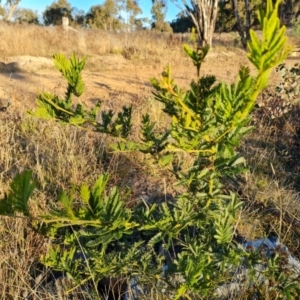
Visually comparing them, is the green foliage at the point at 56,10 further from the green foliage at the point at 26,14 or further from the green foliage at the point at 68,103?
the green foliage at the point at 68,103

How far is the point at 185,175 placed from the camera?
0.99 m

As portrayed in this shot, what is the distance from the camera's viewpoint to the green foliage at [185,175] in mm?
617

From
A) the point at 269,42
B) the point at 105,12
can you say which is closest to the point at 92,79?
the point at 269,42

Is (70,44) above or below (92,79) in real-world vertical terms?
above

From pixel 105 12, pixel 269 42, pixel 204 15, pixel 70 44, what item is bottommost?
pixel 269 42

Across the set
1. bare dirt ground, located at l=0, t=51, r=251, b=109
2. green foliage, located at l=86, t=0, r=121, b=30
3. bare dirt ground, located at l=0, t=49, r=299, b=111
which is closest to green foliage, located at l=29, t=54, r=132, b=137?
bare dirt ground, located at l=0, t=49, r=299, b=111

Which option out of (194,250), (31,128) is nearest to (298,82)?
(31,128)

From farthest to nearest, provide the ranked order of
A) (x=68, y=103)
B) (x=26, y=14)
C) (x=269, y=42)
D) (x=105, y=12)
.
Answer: (x=26, y=14)
(x=105, y=12)
(x=68, y=103)
(x=269, y=42)

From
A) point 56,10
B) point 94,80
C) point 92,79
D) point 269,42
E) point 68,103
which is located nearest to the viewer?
point 269,42

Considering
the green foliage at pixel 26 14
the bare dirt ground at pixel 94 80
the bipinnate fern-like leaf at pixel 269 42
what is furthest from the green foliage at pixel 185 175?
the green foliage at pixel 26 14

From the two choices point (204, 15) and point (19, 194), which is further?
point (204, 15)

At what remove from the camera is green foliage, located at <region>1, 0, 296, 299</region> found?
0.62 meters

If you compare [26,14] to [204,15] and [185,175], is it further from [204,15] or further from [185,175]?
[185,175]

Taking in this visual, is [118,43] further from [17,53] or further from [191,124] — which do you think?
[191,124]
